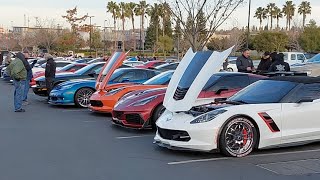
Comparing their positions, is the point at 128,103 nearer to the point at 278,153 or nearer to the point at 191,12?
the point at 278,153

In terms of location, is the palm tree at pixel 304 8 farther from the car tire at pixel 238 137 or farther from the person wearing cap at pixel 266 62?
the car tire at pixel 238 137

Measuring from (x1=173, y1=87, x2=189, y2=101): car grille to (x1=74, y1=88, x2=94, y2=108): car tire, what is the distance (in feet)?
22.2

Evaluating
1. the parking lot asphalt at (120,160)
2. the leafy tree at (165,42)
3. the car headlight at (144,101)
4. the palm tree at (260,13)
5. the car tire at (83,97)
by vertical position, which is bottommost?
the parking lot asphalt at (120,160)

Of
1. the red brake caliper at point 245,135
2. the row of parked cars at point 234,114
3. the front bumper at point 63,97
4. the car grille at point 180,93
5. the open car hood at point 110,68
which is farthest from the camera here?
the front bumper at point 63,97

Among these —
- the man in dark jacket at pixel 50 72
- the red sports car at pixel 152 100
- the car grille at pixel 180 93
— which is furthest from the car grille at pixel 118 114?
the man in dark jacket at pixel 50 72

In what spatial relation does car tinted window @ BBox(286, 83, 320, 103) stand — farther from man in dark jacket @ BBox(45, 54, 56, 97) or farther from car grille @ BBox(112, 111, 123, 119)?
man in dark jacket @ BBox(45, 54, 56, 97)

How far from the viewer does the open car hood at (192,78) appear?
7.66 meters

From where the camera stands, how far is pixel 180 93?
7820 mm

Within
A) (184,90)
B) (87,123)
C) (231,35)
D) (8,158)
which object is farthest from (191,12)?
(231,35)

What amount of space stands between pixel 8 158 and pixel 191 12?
1538cm

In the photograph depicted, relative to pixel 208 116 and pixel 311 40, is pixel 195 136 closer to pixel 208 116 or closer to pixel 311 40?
pixel 208 116

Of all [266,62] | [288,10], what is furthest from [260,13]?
[266,62]

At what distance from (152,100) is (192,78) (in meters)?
1.97

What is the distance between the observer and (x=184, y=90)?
782 centimetres
